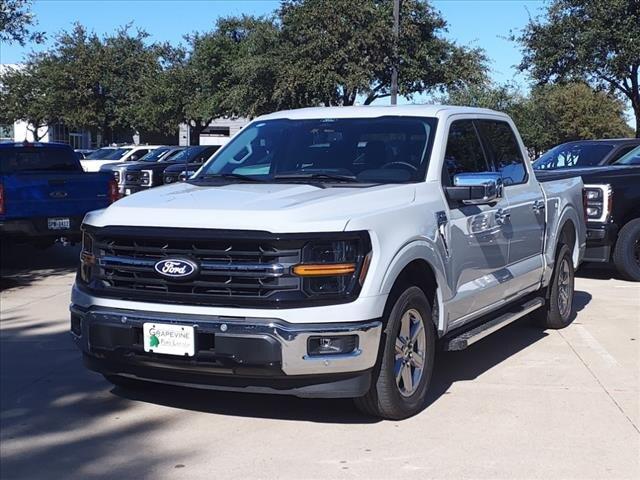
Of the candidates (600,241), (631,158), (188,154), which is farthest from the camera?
(188,154)

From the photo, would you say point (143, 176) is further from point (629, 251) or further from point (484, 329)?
point (484, 329)

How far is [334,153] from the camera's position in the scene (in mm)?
5918

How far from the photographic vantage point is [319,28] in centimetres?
2819

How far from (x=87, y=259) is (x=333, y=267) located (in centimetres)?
167

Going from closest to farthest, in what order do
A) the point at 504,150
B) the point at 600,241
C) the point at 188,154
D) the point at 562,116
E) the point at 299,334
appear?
the point at 299,334 → the point at 504,150 → the point at 600,241 → the point at 188,154 → the point at 562,116

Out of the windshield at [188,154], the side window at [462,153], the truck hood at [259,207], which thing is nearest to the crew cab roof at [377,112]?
the side window at [462,153]

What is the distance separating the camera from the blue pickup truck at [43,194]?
11156 mm

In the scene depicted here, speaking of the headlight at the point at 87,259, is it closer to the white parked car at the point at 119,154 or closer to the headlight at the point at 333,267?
the headlight at the point at 333,267

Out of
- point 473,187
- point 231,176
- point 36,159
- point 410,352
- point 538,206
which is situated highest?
point 36,159

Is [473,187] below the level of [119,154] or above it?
below

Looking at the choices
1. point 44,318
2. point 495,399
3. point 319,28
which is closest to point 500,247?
point 495,399

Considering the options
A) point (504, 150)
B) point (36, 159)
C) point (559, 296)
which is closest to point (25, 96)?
point (36, 159)

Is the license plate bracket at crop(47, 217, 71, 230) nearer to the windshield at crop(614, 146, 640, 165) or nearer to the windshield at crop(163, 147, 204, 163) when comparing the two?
the windshield at crop(614, 146, 640, 165)

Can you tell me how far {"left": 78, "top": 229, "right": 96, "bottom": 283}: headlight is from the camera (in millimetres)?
5125
